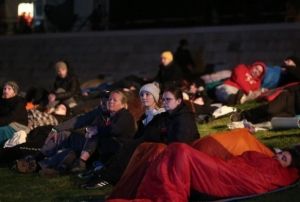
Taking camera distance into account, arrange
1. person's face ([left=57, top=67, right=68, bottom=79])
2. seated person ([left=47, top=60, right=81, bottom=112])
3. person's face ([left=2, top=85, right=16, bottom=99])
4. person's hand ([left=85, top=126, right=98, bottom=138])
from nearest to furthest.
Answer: person's hand ([left=85, top=126, right=98, bottom=138])
person's face ([left=2, top=85, right=16, bottom=99])
seated person ([left=47, top=60, right=81, bottom=112])
person's face ([left=57, top=67, right=68, bottom=79])

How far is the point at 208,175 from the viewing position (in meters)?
6.59

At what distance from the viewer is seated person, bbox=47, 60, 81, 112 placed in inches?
539

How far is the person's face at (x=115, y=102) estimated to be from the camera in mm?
8617

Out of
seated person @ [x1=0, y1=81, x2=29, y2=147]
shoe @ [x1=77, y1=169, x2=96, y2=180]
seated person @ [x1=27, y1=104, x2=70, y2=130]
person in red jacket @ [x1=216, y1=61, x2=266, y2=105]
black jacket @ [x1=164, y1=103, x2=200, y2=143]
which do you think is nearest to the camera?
black jacket @ [x1=164, y1=103, x2=200, y2=143]

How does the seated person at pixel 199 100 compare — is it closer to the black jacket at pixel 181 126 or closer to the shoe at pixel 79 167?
the shoe at pixel 79 167

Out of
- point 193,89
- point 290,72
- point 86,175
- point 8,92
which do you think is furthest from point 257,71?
point 86,175

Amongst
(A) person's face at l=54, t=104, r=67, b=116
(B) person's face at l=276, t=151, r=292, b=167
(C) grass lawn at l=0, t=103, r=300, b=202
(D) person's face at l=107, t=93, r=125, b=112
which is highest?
(D) person's face at l=107, t=93, r=125, b=112

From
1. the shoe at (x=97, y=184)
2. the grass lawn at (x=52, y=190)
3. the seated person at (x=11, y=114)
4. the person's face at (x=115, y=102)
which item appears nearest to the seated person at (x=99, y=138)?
the person's face at (x=115, y=102)

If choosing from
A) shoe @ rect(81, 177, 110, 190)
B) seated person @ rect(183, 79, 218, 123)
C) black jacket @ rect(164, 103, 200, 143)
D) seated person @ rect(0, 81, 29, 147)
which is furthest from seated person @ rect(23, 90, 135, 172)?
Result: seated person @ rect(183, 79, 218, 123)

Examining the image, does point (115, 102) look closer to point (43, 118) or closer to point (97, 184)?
point (97, 184)

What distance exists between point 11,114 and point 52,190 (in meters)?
3.13

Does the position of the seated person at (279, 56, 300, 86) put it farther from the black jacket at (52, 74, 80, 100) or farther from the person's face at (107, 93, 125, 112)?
the person's face at (107, 93, 125, 112)

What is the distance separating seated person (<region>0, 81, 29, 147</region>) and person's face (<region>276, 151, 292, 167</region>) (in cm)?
476

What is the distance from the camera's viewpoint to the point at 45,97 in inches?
594
